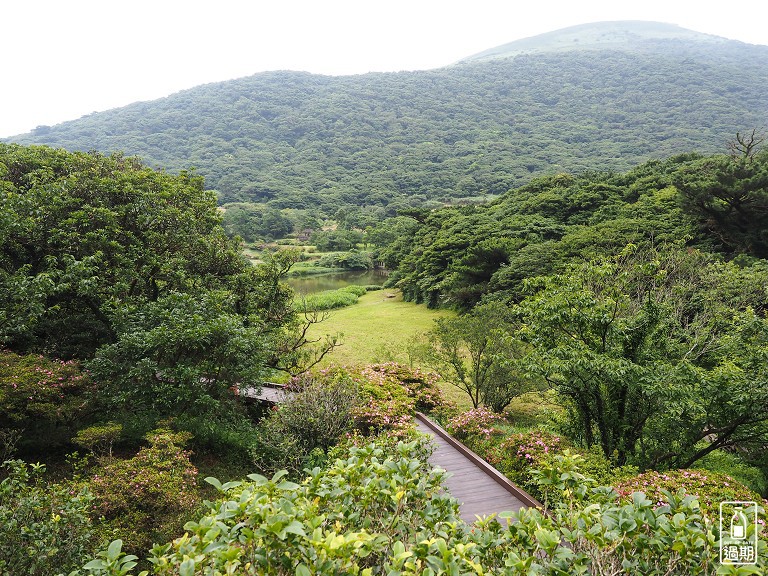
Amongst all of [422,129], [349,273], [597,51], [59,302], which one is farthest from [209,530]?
[597,51]

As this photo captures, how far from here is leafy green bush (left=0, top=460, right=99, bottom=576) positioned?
3723 mm

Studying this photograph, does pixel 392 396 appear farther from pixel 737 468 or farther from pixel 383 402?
pixel 737 468

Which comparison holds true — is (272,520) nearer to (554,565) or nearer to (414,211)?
(554,565)

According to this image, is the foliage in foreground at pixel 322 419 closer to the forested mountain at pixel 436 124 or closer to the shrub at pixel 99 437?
the shrub at pixel 99 437

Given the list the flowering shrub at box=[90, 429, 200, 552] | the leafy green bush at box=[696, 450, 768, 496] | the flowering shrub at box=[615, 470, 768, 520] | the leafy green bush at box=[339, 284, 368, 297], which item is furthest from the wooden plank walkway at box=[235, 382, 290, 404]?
the leafy green bush at box=[339, 284, 368, 297]

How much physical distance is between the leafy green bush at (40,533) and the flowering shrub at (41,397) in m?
3.55

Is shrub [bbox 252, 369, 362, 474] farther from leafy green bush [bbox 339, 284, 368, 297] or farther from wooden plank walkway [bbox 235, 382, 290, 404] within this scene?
leafy green bush [bbox 339, 284, 368, 297]

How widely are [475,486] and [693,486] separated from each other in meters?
2.85

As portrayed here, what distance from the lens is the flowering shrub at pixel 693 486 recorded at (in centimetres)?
513

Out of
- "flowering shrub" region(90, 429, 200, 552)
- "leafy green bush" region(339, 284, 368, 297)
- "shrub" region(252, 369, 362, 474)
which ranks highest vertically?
"flowering shrub" region(90, 429, 200, 552)

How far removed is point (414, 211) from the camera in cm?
4209

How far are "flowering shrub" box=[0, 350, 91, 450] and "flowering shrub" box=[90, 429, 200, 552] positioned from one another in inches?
86.6

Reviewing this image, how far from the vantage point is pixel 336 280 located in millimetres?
44781

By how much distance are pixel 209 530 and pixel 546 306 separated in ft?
22.0
